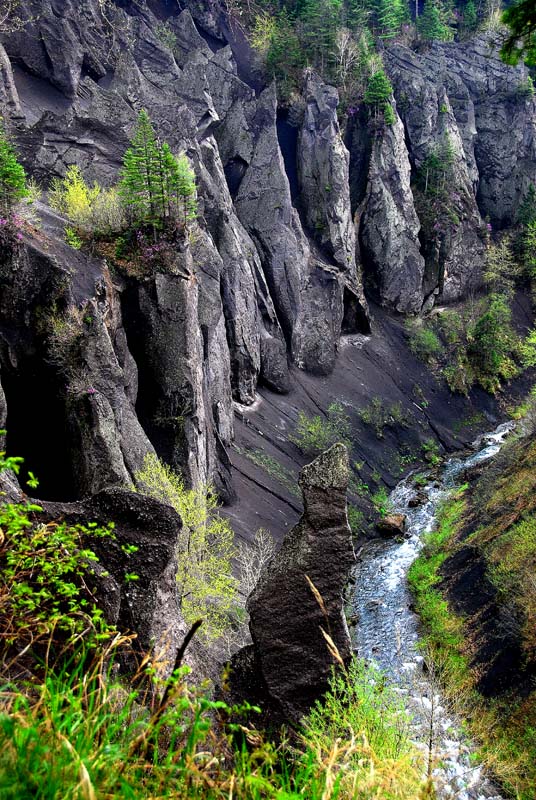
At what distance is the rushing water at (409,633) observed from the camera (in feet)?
62.4

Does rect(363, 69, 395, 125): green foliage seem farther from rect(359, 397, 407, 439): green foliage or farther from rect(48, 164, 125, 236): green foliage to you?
rect(48, 164, 125, 236): green foliage

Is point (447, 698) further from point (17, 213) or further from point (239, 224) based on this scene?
point (239, 224)

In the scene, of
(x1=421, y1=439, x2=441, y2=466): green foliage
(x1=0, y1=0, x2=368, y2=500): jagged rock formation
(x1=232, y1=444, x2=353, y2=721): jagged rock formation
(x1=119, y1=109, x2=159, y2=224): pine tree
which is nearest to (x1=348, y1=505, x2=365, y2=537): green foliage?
(x1=0, y1=0, x2=368, y2=500): jagged rock formation

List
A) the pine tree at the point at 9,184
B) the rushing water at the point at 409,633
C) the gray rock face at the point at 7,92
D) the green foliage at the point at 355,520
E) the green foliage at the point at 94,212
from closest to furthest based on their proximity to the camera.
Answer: the rushing water at the point at 409,633, the pine tree at the point at 9,184, the green foliage at the point at 94,212, the green foliage at the point at 355,520, the gray rock face at the point at 7,92

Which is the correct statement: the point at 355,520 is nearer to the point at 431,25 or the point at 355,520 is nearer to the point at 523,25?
the point at 523,25

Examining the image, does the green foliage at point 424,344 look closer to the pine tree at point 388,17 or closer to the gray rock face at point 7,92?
A: the pine tree at point 388,17

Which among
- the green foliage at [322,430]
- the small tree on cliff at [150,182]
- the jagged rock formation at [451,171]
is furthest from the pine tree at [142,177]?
the jagged rock formation at [451,171]

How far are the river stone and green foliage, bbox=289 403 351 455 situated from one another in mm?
7673

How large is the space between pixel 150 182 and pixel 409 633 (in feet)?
98.6

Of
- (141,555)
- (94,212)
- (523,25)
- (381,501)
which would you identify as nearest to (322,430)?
(381,501)

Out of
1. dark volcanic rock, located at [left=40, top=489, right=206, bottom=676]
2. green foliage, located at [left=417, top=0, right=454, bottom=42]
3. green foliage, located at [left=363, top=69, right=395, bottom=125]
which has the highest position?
green foliage, located at [left=417, top=0, right=454, bottom=42]

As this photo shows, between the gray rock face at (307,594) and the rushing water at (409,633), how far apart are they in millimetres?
2105

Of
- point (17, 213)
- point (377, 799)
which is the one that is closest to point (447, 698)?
point (377, 799)

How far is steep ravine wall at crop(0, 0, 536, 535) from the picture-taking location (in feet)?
79.5
